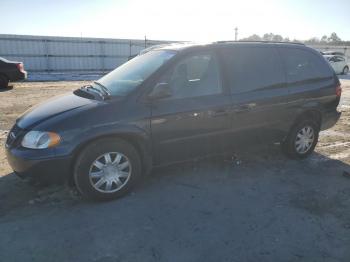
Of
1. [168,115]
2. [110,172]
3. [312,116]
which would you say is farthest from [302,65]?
[110,172]

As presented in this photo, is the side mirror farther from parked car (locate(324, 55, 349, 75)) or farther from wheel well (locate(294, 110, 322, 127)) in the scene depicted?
parked car (locate(324, 55, 349, 75))

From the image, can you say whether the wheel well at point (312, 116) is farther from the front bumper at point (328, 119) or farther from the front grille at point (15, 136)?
the front grille at point (15, 136)

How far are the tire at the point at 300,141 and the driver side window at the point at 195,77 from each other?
1.71 m

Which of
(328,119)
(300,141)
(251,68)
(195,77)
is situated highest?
(251,68)

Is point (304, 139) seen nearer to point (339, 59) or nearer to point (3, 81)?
point (3, 81)

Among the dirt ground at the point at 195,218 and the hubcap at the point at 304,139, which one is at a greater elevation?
the hubcap at the point at 304,139

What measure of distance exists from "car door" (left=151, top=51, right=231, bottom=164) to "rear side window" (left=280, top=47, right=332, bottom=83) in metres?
1.35

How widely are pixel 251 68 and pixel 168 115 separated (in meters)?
1.53

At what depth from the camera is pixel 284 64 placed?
5.20m

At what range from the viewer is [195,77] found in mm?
4457

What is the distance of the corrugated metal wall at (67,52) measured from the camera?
68.0 feet

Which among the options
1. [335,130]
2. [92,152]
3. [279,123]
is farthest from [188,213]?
[335,130]

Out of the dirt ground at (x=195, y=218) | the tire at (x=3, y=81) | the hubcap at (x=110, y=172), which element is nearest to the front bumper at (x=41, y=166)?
the hubcap at (x=110, y=172)

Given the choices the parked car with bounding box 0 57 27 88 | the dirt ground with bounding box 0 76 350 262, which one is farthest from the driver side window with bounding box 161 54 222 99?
the parked car with bounding box 0 57 27 88
